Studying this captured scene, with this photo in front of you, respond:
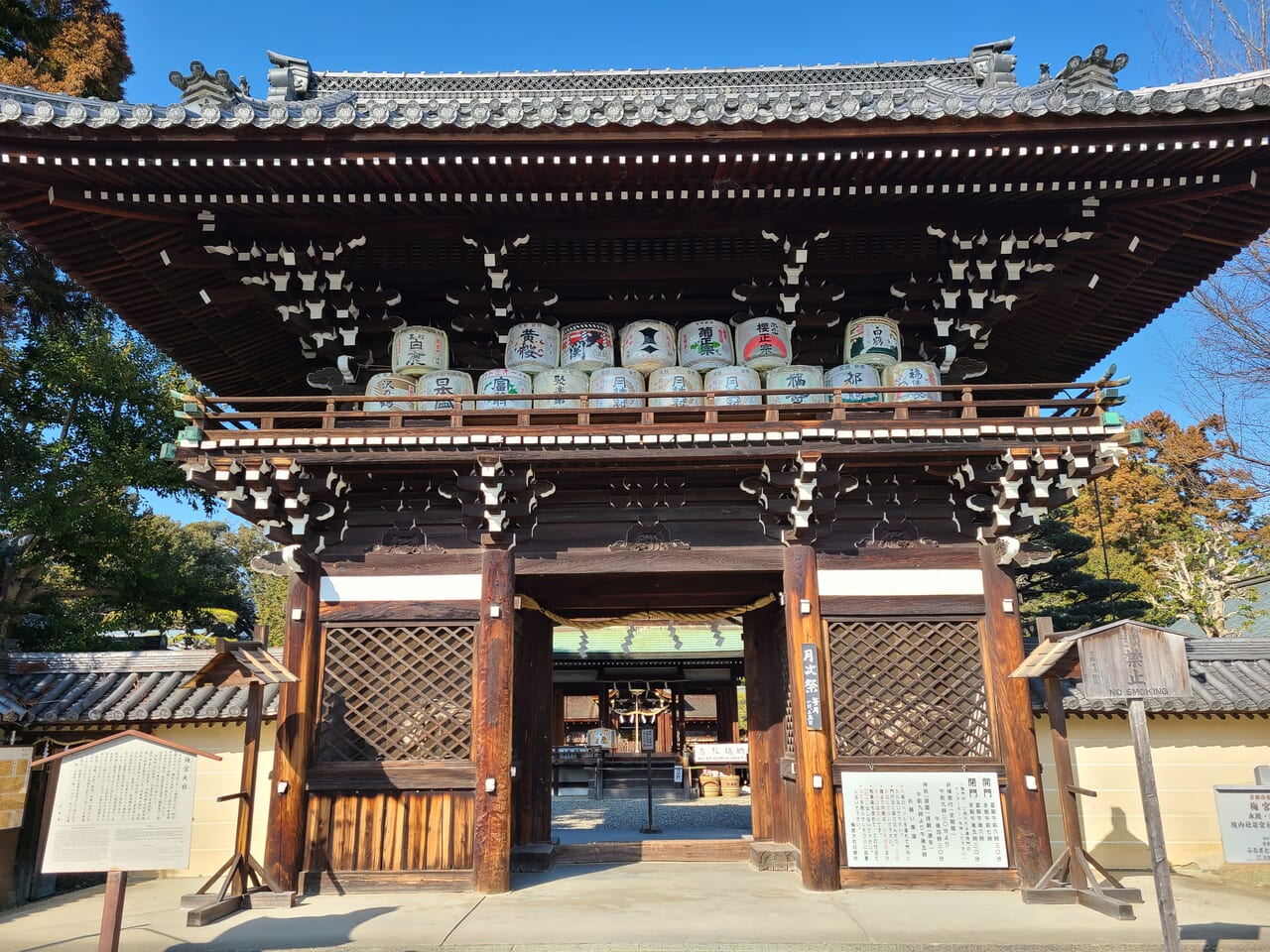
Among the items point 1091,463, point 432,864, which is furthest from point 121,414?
point 1091,463

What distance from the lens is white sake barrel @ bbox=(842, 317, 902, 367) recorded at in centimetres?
961

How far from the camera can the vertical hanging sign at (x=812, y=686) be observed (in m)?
8.54

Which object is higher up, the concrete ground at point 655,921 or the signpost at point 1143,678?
the signpost at point 1143,678

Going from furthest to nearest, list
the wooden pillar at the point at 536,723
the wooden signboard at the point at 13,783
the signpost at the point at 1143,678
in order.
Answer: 1. the wooden pillar at the point at 536,723
2. the wooden signboard at the point at 13,783
3. the signpost at the point at 1143,678

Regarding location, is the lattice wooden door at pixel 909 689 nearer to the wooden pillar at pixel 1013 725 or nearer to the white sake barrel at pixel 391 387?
the wooden pillar at pixel 1013 725

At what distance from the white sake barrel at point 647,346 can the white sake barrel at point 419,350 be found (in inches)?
86.0

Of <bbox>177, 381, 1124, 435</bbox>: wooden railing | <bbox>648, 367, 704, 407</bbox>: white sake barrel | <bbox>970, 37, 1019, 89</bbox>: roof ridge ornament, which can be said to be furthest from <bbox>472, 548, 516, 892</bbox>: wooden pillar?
<bbox>970, 37, 1019, 89</bbox>: roof ridge ornament

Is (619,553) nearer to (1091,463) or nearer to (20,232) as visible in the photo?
(1091,463)

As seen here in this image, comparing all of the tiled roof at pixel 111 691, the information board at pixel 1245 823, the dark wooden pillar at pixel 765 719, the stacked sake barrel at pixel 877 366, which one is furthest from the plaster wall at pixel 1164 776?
the tiled roof at pixel 111 691

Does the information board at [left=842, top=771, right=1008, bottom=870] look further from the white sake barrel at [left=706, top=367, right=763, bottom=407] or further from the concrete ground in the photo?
the white sake barrel at [left=706, top=367, right=763, bottom=407]

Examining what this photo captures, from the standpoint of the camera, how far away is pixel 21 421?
52.5 feet

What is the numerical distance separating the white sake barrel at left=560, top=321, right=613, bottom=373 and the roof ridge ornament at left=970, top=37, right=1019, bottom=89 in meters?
7.94

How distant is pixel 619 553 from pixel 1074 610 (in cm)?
1757

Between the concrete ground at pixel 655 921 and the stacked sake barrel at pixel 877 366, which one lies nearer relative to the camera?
the concrete ground at pixel 655 921
